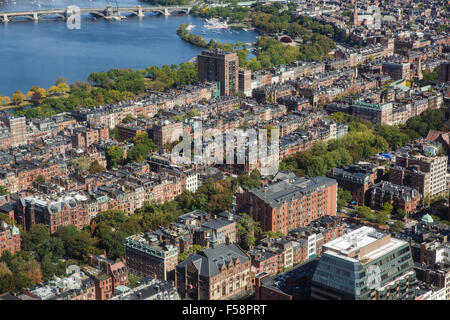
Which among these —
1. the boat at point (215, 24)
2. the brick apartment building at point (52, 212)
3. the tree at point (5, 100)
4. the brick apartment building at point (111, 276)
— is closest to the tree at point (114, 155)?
the brick apartment building at point (52, 212)

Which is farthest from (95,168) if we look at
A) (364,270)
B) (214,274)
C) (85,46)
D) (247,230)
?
(85,46)

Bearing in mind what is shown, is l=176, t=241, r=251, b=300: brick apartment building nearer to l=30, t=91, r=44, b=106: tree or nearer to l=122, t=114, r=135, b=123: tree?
l=122, t=114, r=135, b=123: tree

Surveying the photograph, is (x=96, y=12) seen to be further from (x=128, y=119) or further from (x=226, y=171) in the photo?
(x=226, y=171)

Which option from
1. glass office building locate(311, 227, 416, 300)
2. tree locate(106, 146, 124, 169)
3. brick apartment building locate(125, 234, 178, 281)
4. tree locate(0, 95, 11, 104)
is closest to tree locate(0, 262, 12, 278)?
brick apartment building locate(125, 234, 178, 281)

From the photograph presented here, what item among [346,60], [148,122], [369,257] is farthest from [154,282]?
[346,60]

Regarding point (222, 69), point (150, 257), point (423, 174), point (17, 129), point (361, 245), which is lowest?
point (150, 257)

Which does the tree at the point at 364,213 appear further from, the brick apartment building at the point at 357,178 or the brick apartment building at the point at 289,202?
the brick apartment building at the point at 357,178
